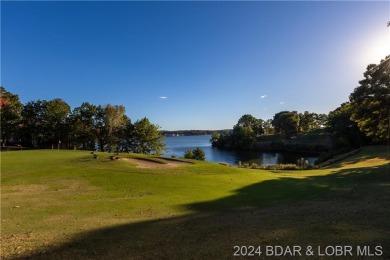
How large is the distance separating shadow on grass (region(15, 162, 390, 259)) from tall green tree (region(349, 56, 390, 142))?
59.5 ft

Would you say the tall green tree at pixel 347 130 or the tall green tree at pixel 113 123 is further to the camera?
the tall green tree at pixel 113 123

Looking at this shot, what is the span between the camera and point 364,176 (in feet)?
68.5

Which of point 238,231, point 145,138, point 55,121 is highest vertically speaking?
point 55,121

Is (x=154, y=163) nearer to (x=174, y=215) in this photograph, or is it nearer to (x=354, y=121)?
(x=174, y=215)

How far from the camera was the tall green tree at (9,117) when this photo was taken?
6119 cm

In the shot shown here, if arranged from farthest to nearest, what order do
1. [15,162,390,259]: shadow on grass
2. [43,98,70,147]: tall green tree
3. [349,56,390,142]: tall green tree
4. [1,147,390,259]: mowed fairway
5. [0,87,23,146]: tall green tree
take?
1. [43,98,70,147]: tall green tree
2. [0,87,23,146]: tall green tree
3. [349,56,390,142]: tall green tree
4. [1,147,390,259]: mowed fairway
5. [15,162,390,259]: shadow on grass

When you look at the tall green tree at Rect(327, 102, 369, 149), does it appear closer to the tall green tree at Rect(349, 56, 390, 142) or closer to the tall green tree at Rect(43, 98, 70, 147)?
the tall green tree at Rect(349, 56, 390, 142)

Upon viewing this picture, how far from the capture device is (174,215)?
10875mm

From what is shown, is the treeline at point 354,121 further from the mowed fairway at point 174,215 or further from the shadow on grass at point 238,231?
the shadow on grass at point 238,231

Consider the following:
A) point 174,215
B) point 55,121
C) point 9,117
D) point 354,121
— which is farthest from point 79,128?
point 174,215

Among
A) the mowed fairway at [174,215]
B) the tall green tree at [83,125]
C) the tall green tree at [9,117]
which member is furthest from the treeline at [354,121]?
the tall green tree at [9,117]

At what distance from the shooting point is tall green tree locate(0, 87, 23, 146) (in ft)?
201

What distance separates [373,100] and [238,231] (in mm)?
26706

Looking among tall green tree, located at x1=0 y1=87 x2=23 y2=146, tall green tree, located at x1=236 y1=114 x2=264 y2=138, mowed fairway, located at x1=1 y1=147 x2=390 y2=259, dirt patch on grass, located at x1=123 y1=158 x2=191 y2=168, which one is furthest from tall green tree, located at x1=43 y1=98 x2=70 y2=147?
tall green tree, located at x1=236 y1=114 x2=264 y2=138
